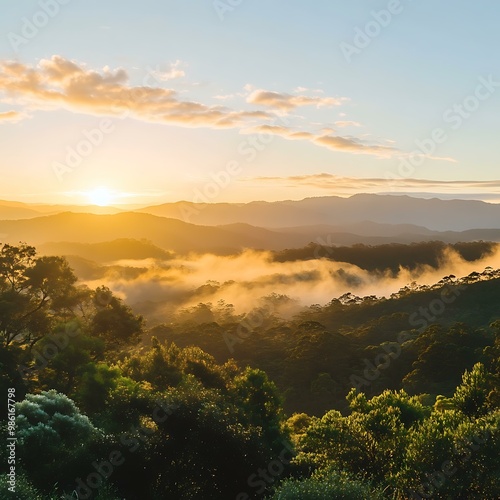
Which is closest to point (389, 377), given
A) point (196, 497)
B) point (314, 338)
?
point (314, 338)

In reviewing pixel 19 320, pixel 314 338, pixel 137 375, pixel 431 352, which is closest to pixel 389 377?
pixel 431 352

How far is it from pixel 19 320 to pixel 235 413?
1386 inches

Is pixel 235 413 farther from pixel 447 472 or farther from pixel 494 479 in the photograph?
pixel 494 479

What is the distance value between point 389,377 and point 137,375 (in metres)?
91.1

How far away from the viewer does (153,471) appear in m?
35.5

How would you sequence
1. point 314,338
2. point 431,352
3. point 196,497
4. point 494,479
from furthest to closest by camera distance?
point 314,338 < point 431,352 < point 196,497 < point 494,479

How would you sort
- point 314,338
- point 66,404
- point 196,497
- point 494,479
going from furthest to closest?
point 314,338
point 66,404
point 196,497
point 494,479

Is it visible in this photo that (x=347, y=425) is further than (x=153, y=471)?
Yes

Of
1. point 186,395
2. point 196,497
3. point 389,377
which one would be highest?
point 186,395

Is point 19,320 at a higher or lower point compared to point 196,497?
higher

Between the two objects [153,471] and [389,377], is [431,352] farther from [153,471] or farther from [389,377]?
[153,471]

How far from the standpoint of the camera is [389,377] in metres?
137

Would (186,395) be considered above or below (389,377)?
above

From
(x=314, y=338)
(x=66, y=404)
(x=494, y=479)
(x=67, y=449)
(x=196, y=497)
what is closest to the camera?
(x=494, y=479)
